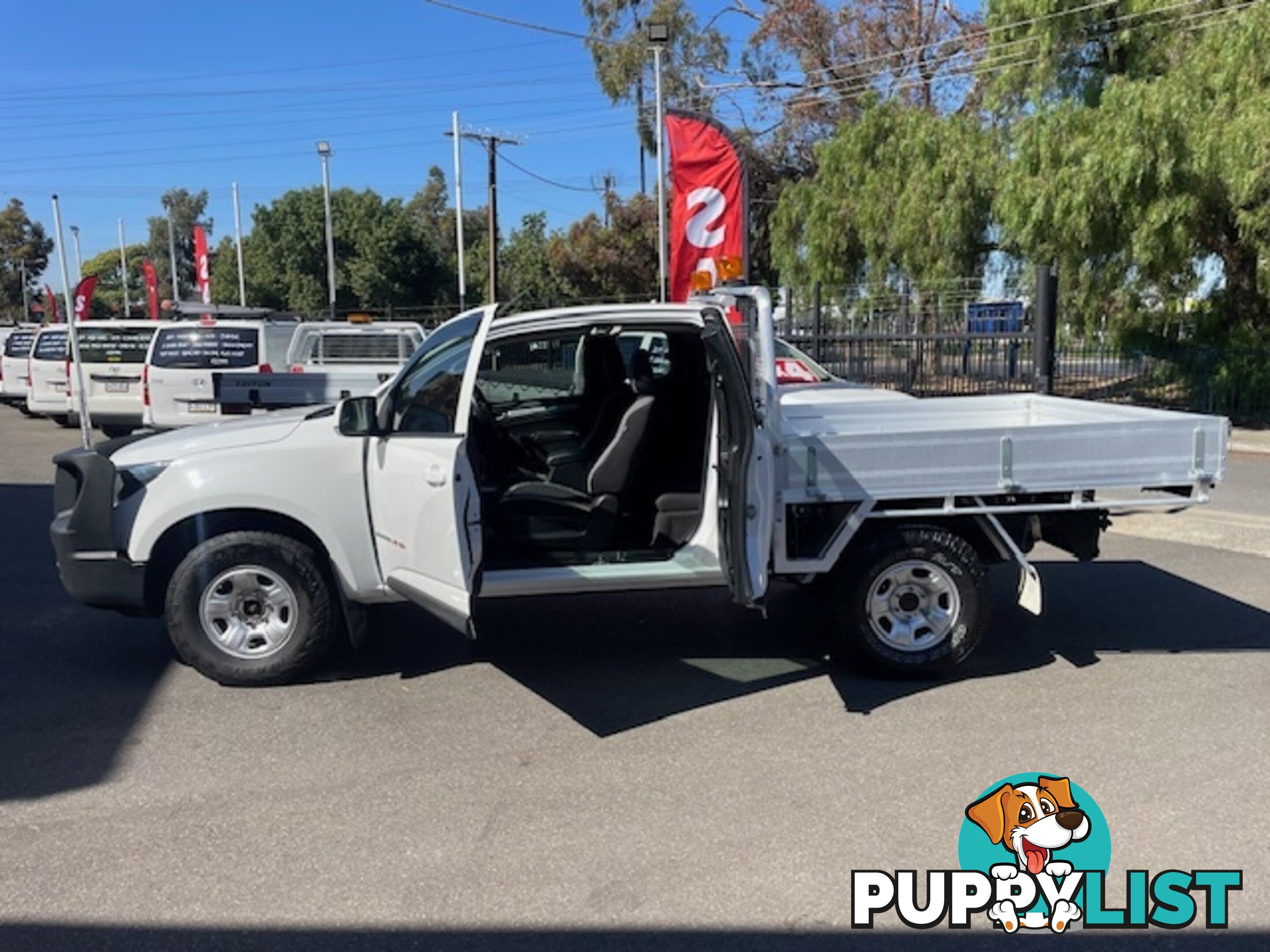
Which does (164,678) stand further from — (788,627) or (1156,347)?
(1156,347)

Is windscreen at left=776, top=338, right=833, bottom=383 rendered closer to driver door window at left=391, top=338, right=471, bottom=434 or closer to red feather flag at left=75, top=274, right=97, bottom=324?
driver door window at left=391, top=338, right=471, bottom=434

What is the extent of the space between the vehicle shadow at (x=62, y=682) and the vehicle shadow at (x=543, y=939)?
4.04ft

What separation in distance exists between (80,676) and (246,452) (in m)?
1.59

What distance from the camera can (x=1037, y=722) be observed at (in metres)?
4.87

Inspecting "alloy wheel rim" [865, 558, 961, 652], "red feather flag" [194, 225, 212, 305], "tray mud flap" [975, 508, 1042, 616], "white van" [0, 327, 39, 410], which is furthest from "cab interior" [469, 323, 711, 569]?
"red feather flag" [194, 225, 212, 305]

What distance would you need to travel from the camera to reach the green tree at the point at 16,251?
9088 cm

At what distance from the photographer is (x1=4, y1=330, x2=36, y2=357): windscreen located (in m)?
21.2

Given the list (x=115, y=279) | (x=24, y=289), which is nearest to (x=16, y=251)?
(x=24, y=289)

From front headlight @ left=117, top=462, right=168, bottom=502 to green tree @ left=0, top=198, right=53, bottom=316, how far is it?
328ft

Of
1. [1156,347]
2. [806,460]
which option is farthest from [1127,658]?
[1156,347]

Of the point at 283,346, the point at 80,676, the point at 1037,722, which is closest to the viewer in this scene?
the point at 1037,722

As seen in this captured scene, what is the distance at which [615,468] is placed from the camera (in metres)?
5.67

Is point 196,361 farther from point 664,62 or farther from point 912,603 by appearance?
point 664,62

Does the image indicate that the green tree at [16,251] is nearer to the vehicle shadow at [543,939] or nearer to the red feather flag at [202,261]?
the red feather flag at [202,261]
